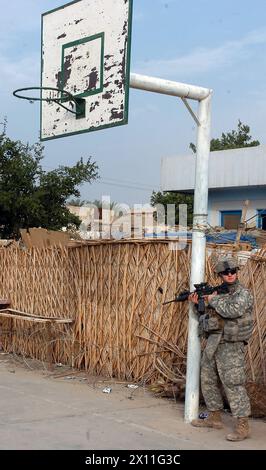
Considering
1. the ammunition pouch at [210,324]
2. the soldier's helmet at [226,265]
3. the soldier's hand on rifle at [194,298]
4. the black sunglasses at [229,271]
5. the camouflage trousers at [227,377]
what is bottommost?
the camouflage trousers at [227,377]

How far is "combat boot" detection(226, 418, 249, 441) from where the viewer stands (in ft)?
20.4

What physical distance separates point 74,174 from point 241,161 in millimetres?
5901

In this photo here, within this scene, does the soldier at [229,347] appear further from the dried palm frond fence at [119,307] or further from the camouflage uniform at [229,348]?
the dried palm frond fence at [119,307]

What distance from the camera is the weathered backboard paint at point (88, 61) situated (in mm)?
6914

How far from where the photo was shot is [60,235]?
1127cm

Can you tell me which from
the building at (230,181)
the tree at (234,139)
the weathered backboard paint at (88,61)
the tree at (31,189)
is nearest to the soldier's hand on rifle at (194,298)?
the weathered backboard paint at (88,61)

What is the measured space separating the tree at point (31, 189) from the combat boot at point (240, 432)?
13.6 meters

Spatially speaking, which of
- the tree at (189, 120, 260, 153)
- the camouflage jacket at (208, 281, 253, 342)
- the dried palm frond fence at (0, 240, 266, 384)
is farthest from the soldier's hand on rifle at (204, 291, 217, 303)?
the tree at (189, 120, 260, 153)

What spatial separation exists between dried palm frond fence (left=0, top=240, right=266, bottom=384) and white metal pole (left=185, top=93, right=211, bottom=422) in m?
0.89

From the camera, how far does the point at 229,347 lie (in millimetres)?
6434

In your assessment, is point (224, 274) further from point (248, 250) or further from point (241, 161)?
point (241, 161)

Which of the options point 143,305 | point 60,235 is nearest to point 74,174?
point 60,235

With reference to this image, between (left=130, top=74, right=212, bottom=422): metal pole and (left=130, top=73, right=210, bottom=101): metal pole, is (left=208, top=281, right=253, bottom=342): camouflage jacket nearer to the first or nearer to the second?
(left=130, top=74, right=212, bottom=422): metal pole

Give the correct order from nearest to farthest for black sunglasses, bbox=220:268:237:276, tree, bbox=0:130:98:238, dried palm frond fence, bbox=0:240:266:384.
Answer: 1. black sunglasses, bbox=220:268:237:276
2. dried palm frond fence, bbox=0:240:266:384
3. tree, bbox=0:130:98:238
